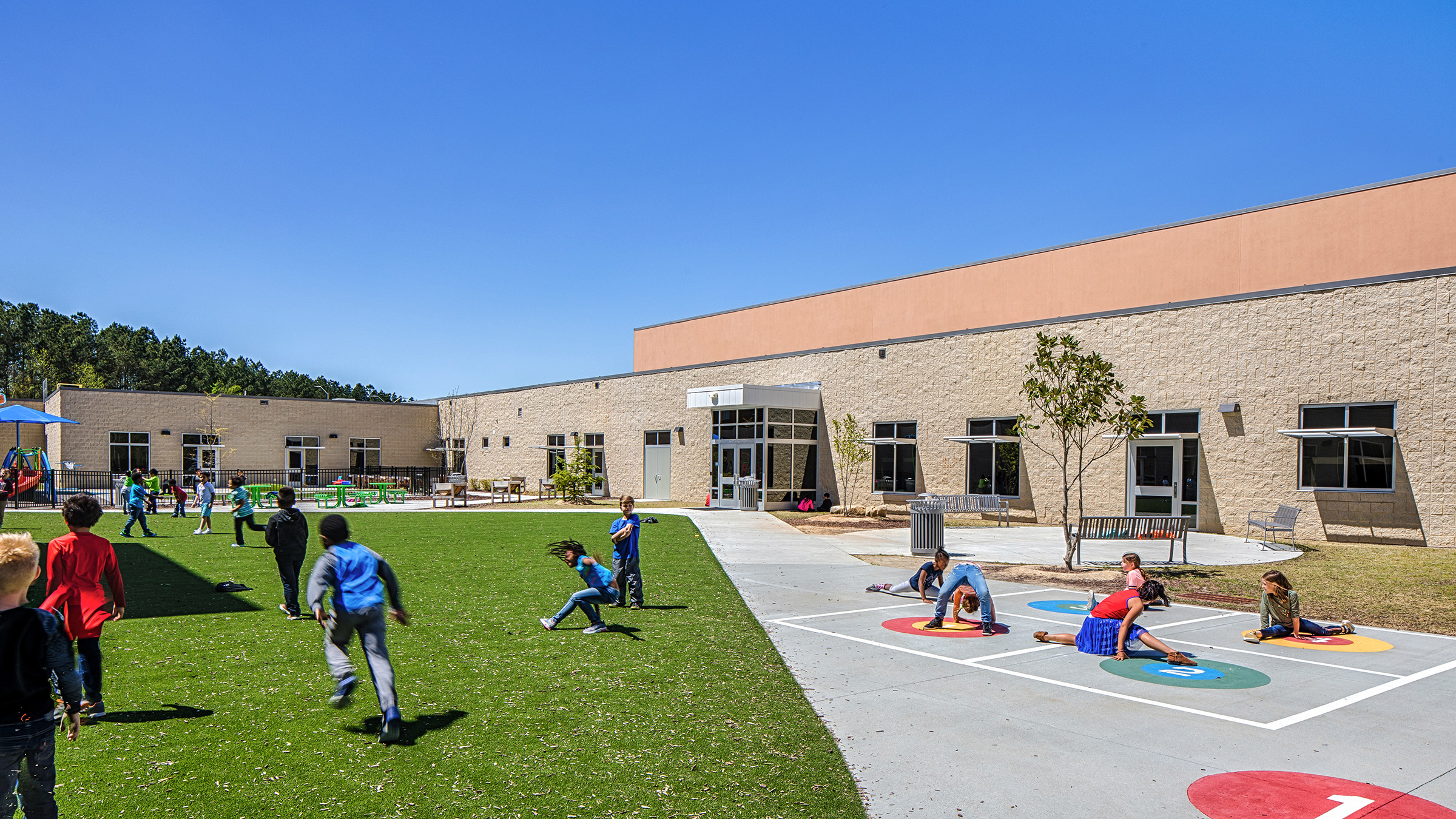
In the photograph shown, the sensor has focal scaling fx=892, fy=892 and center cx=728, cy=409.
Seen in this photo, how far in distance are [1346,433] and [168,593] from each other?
20.9m

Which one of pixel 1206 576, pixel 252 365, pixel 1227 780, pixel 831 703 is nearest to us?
pixel 1227 780

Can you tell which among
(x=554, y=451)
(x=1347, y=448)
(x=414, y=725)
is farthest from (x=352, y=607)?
(x=554, y=451)

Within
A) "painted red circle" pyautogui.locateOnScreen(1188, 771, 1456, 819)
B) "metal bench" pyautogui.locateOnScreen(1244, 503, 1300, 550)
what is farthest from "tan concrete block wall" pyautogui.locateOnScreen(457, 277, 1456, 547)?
"painted red circle" pyautogui.locateOnScreen(1188, 771, 1456, 819)

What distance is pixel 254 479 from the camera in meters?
43.0

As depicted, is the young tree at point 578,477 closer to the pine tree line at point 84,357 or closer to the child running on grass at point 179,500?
the child running on grass at point 179,500

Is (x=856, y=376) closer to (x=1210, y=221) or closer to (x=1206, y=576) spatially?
(x=1210, y=221)

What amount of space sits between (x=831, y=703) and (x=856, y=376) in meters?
23.2

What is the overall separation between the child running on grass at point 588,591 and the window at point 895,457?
760 inches

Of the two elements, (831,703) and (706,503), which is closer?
(831,703)

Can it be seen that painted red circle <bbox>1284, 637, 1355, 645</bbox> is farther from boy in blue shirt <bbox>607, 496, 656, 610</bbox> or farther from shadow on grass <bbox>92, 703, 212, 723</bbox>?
shadow on grass <bbox>92, 703, 212, 723</bbox>

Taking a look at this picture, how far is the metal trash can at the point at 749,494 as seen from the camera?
3030 centimetres

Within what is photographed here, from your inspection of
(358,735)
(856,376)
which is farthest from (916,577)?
(856,376)

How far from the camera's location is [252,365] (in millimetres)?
111438

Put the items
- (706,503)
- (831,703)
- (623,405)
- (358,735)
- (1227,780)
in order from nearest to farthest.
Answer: (1227,780)
(358,735)
(831,703)
(706,503)
(623,405)
